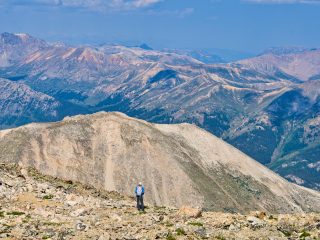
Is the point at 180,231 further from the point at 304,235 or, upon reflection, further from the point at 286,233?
the point at 304,235

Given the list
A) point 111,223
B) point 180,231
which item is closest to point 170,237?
point 180,231

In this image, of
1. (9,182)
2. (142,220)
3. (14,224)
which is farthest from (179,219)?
(9,182)

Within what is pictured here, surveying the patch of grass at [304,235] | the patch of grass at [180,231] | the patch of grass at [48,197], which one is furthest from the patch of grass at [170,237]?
the patch of grass at [48,197]

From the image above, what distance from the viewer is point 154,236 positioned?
131 feet

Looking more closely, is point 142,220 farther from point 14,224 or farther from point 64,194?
point 64,194

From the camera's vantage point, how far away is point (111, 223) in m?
45.6

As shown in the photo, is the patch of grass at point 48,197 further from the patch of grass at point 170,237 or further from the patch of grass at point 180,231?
the patch of grass at point 170,237

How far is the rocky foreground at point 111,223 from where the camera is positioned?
40844mm

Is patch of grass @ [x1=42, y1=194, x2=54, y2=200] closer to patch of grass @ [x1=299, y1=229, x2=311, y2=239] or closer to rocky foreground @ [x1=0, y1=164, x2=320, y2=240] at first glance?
rocky foreground @ [x1=0, y1=164, x2=320, y2=240]

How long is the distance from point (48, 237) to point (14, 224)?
5800 mm

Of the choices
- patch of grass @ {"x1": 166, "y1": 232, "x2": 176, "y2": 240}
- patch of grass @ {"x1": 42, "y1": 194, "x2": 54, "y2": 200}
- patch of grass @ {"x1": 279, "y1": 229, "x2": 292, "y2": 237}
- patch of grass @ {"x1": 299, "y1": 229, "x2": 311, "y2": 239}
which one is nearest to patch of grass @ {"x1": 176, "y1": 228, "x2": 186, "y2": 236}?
patch of grass @ {"x1": 166, "y1": 232, "x2": 176, "y2": 240}

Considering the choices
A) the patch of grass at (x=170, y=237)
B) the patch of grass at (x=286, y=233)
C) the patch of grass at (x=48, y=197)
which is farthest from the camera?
the patch of grass at (x=48, y=197)

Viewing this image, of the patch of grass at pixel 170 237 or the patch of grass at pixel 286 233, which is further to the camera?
the patch of grass at pixel 286 233

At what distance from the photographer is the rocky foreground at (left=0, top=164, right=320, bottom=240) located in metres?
40.8
